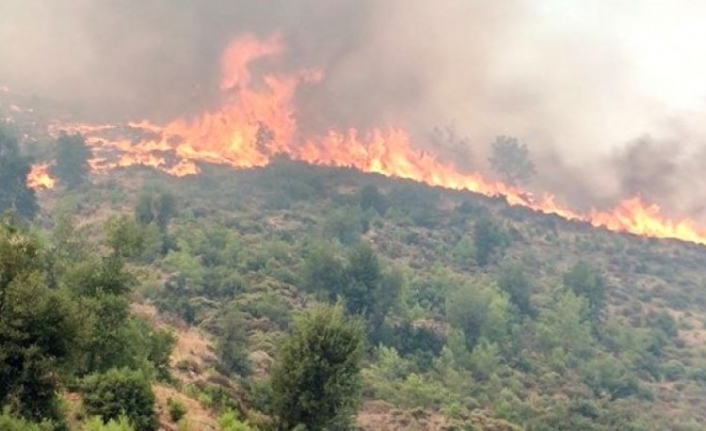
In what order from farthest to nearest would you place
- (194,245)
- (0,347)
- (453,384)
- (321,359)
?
1. (194,245)
2. (453,384)
3. (321,359)
4. (0,347)

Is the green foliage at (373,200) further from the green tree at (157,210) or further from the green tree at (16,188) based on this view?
the green tree at (16,188)

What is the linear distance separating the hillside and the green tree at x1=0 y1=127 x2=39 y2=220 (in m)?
5.05

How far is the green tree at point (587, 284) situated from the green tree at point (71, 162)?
105375 mm

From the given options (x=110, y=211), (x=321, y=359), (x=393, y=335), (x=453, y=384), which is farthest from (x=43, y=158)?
(x=321, y=359)

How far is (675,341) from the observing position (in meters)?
119

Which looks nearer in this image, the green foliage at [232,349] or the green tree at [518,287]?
the green foliage at [232,349]

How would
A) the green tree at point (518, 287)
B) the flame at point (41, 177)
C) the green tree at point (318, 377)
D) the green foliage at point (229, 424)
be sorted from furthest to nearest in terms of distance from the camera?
1. the flame at point (41, 177)
2. the green tree at point (518, 287)
3. the green tree at point (318, 377)
4. the green foliage at point (229, 424)

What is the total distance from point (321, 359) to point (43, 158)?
137755 millimetres

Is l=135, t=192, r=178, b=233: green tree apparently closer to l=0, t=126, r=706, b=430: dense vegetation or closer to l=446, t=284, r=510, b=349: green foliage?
l=0, t=126, r=706, b=430: dense vegetation

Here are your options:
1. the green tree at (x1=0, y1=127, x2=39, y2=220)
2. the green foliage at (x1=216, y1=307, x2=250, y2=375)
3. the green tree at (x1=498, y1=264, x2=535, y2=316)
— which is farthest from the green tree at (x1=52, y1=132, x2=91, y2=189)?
the green foliage at (x1=216, y1=307, x2=250, y2=375)

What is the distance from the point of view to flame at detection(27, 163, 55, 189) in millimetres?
146250

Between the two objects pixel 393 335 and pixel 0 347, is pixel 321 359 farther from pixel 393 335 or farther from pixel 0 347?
pixel 393 335

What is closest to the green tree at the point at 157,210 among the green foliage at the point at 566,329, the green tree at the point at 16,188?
the green tree at the point at 16,188

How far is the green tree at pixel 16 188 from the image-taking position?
11406 centimetres
